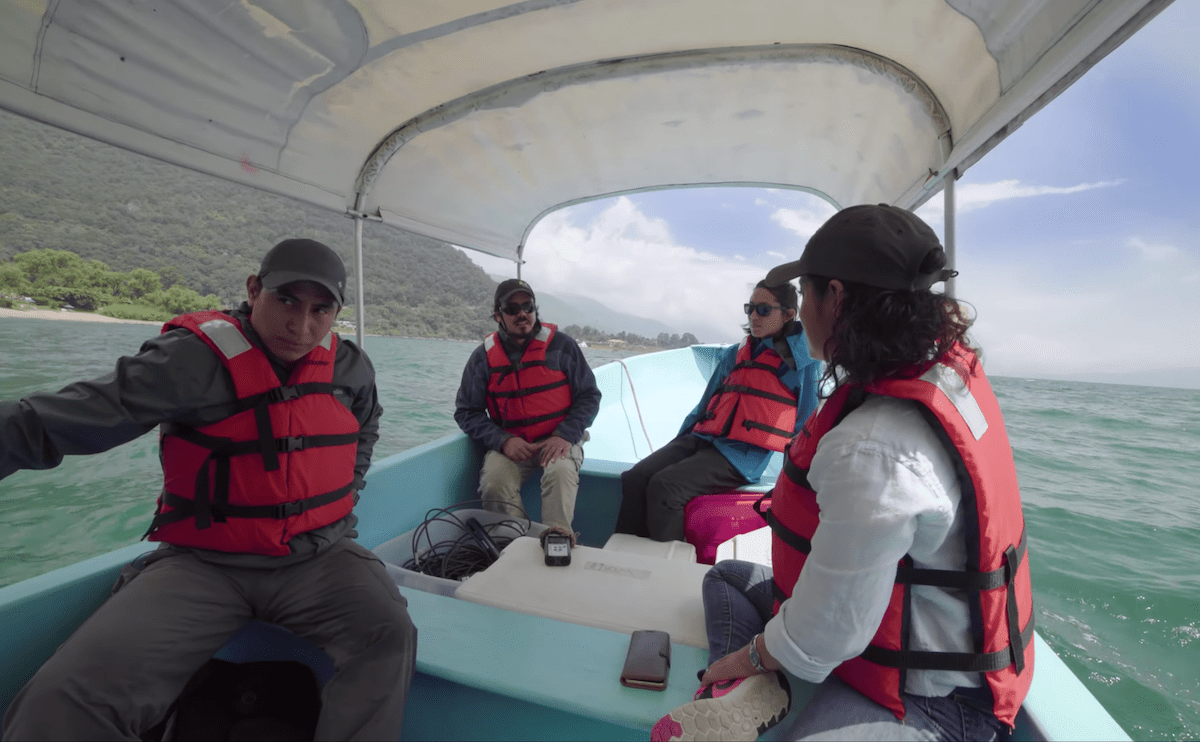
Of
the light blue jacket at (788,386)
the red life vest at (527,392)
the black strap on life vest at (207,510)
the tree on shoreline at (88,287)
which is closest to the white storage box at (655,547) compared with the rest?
the light blue jacket at (788,386)

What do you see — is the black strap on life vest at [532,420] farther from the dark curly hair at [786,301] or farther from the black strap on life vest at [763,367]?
the dark curly hair at [786,301]

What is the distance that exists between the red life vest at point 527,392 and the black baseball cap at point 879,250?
1.95 m

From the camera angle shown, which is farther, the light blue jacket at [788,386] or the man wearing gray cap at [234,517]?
the light blue jacket at [788,386]

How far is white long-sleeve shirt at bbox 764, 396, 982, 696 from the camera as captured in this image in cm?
77

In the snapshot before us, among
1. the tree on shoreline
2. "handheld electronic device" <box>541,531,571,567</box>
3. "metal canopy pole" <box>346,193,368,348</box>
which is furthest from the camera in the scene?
the tree on shoreline

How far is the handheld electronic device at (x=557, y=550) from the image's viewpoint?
1644 mm

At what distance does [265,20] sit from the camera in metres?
1.53

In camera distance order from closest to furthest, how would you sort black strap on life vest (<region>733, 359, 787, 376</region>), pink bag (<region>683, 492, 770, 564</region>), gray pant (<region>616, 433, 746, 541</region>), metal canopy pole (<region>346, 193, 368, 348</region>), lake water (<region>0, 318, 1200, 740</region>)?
pink bag (<region>683, 492, 770, 564</region>) < gray pant (<region>616, 433, 746, 541</region>) < metal canopy pole (<region>346, 193, 368, 348</region>) < black strap on life vest (<region>733, 359, 787, 376</region>) < lake water (<region>0, 318, 1200, 740</region>)

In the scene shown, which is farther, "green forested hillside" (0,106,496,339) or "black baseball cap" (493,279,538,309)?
"green forested hillside" (0,106,496,339)

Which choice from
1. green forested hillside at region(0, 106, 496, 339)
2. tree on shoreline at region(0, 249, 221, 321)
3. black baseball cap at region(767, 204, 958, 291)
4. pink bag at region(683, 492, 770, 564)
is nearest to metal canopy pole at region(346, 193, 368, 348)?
pink bag at region(683, 492, 770, 564)

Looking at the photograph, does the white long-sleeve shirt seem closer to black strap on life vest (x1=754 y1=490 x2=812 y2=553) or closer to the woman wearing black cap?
the woman wearing black cap

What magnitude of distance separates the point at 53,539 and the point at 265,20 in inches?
360

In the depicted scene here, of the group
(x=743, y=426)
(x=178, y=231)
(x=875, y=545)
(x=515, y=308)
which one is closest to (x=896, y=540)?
(x=875, y=545)

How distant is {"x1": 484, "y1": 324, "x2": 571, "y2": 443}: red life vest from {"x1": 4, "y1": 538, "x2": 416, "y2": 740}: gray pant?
4.38 ft
